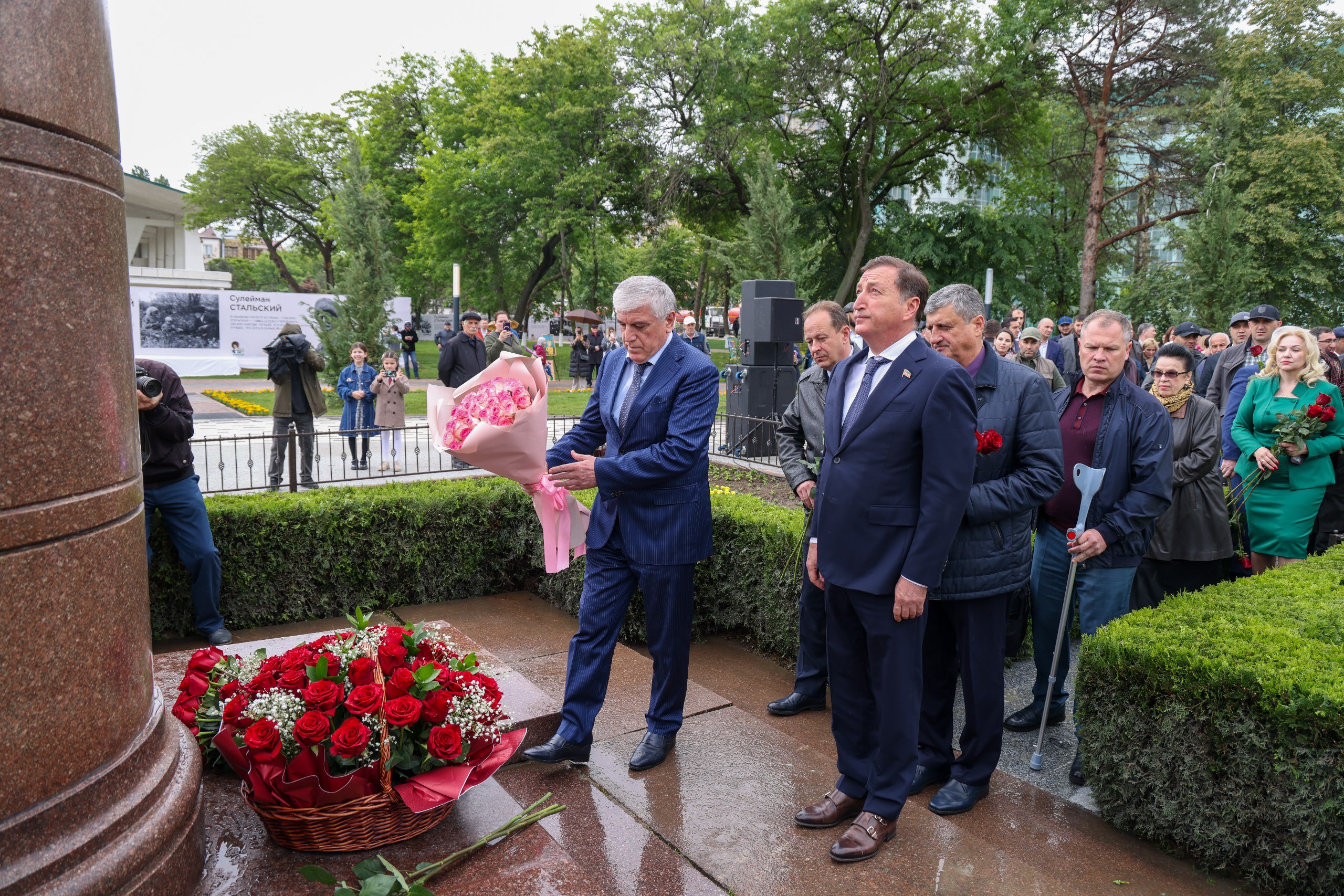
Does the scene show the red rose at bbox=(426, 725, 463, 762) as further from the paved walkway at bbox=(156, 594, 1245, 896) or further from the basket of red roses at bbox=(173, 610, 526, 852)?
the paved walkway at bbox=(156, 594, 1245, 896)

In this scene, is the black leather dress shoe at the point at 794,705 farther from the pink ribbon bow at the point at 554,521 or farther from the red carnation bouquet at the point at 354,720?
the red carnation bouquet at the point at 354,720

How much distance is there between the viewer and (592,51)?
102 feet

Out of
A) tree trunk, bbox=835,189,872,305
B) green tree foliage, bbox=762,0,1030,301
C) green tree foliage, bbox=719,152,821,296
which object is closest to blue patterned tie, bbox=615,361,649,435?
green tree foliage, bbox=719,152,821,296

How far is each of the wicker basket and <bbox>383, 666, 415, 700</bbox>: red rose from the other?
0.05 metres

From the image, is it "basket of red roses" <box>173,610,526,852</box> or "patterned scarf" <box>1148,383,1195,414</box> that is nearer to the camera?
"basket of red roses" <box>173,610,526,852</box>

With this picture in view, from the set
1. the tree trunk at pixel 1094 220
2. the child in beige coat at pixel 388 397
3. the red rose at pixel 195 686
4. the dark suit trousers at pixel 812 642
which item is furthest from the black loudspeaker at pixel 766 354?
the tree trunk at pixel 1094 220

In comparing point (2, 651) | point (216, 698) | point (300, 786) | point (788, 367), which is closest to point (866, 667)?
point (300, 786)

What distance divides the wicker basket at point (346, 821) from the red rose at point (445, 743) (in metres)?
0.14

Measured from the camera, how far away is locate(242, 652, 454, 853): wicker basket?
2.73 metres

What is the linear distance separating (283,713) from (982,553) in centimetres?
271

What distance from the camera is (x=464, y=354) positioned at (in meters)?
11.3

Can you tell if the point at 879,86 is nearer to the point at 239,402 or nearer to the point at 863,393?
the point at 239,402

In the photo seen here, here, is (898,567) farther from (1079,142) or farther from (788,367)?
(1079,142)

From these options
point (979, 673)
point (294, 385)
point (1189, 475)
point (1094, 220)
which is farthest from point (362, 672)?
point (1094, 220)
